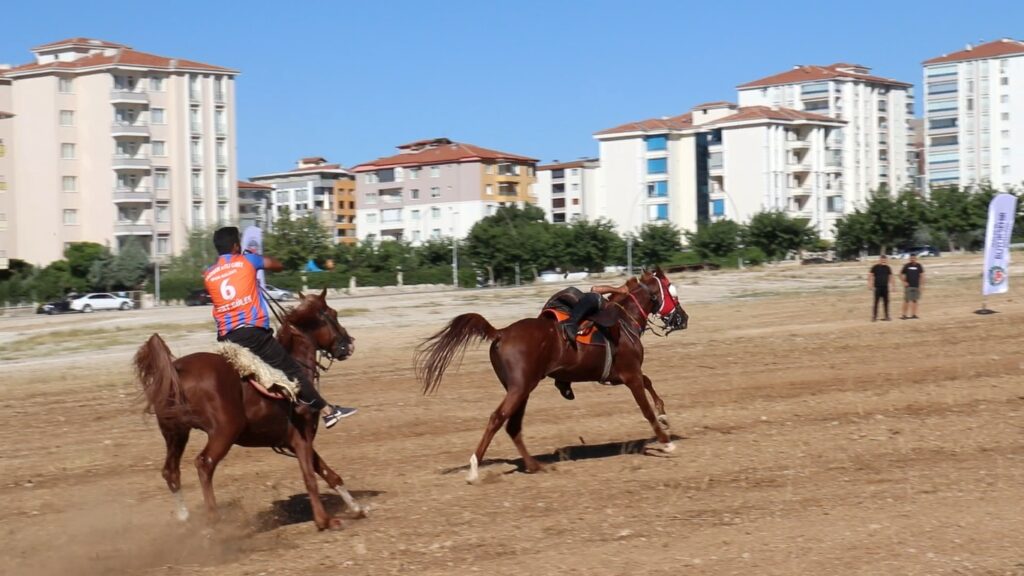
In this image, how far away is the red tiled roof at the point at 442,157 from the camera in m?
143

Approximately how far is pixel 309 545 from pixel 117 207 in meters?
98.8

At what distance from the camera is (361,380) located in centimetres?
2200

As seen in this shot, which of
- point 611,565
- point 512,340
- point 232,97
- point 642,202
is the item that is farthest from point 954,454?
point 642,202

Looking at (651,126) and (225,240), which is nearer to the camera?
(225,240)

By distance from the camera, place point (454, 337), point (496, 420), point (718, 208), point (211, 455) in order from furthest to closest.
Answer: point (718, 208) < point (454, 337) < point (496, 420) < point (211, 455)

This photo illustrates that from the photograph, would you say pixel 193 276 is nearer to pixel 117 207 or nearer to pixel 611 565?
pixel 117 207

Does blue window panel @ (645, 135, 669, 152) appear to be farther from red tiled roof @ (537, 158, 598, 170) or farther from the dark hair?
the dark hair

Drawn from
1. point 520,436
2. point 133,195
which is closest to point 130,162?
point 133,195

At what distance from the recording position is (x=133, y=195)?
10288 centimetres

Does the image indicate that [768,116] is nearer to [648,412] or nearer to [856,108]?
[856,108]

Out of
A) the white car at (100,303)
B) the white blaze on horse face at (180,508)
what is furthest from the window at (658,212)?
the white blaze on horse face at (180,508)

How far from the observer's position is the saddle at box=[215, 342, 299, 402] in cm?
966

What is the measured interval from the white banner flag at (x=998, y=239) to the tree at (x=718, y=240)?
61.8 meters

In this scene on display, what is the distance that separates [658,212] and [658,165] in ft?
16.4
